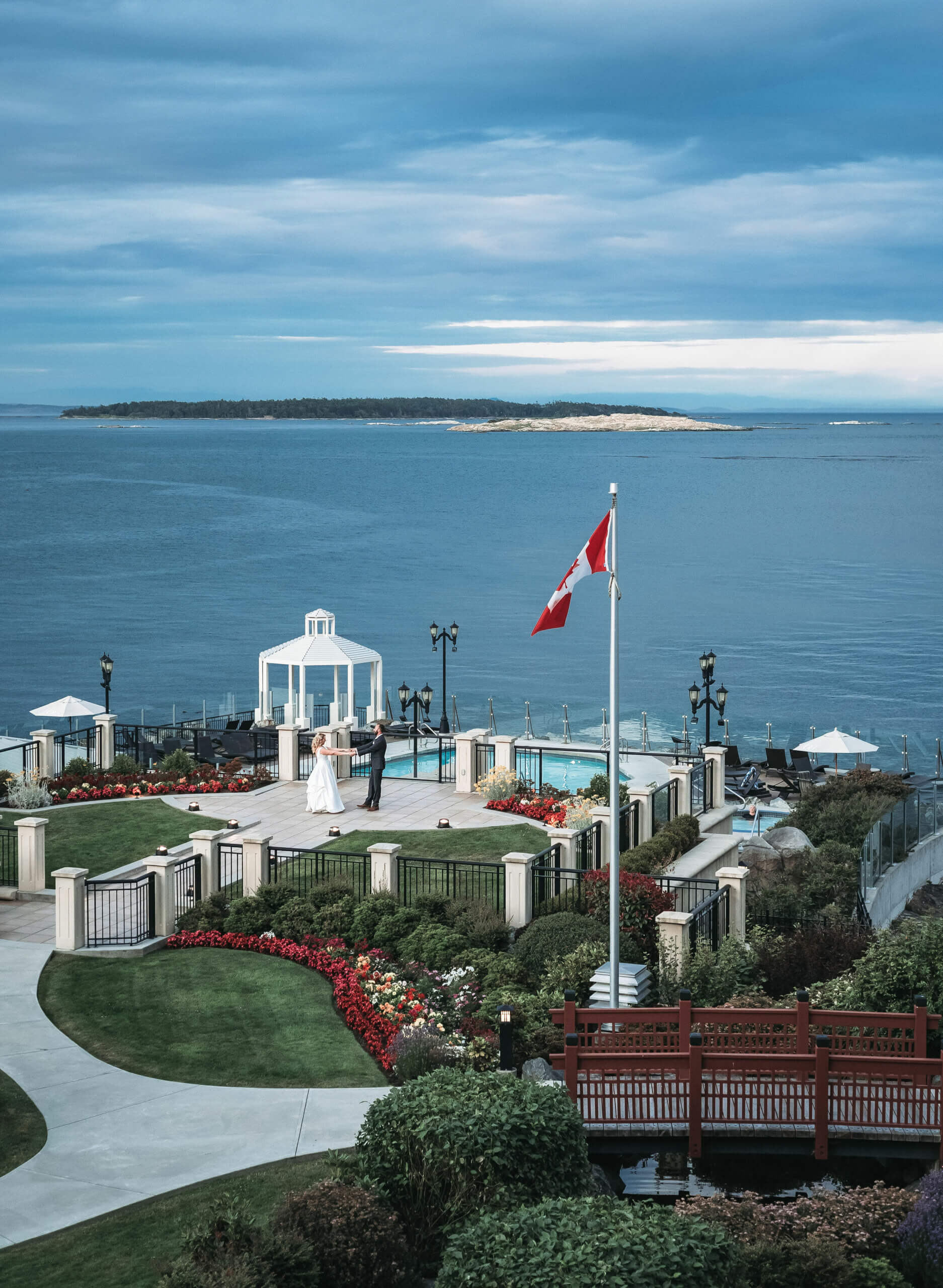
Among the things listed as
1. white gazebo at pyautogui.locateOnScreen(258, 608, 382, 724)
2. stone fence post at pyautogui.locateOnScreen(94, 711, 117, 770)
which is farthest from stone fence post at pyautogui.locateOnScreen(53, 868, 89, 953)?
white gazebo at pyautogui.locateOnScreen(258, 608, 382, 724)

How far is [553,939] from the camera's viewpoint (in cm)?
1753

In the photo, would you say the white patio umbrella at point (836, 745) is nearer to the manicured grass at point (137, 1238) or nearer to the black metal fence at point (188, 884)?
the black metal fence at point (188, 884)

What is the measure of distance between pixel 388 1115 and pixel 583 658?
65.6m

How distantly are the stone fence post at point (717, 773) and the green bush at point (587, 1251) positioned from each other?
18.0 m

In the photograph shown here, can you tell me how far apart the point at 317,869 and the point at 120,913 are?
117 inches

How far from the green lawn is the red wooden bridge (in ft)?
37.5

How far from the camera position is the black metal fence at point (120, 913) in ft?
62.0

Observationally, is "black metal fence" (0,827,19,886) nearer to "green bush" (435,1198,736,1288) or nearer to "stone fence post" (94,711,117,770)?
"stone fence post" (94,711,117,770)

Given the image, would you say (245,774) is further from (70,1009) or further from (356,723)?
(356,723)

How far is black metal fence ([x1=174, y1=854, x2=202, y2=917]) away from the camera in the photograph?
65.7 feet

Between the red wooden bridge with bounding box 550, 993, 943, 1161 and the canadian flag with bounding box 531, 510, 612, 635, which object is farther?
the canadian flag with bounding box 531, 510, 612, 635

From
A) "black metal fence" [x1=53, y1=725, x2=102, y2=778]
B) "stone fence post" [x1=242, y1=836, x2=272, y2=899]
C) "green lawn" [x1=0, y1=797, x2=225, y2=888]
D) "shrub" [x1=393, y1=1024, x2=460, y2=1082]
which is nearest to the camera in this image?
"shrub" [x1=393, y1=1024, x2=460, y2=1082]

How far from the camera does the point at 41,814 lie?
85.3 feet

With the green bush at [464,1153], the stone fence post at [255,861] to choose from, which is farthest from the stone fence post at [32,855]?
the green bush at [464,1153]
